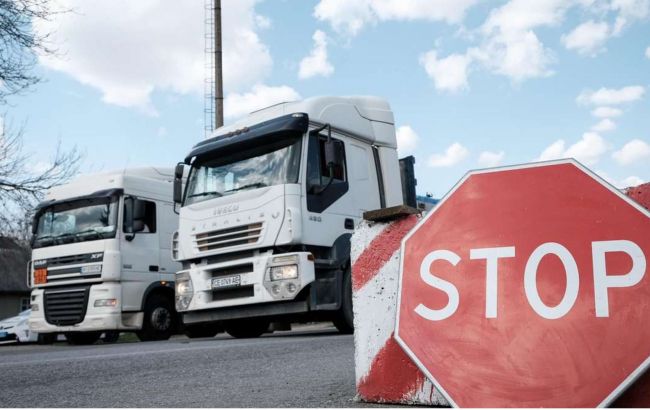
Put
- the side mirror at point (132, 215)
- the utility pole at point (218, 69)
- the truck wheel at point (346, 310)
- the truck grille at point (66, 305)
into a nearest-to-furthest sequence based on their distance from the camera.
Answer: the truck wheel at point (346, 310) < the side mirror at point (132, 215) < the truck grille at point (66, 305) < the utility pole at point (218, 69)

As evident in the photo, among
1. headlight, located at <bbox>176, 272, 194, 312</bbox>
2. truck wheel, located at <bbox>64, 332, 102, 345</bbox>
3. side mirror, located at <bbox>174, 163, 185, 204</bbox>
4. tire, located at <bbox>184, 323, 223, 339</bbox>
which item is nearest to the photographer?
headlight, located at <bbox>176, 272, 194, 312</bbox>

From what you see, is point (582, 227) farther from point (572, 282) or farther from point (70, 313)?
point (70, 313)

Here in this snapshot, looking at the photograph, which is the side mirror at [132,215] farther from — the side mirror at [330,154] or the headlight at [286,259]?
the side mirror at [330,154]

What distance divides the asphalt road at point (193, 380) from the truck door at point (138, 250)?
18.7 ft

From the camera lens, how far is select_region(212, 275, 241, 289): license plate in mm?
9734

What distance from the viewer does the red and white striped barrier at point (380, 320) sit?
342 cm

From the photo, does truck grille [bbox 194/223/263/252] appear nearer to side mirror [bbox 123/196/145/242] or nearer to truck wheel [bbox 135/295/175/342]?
side mirror [bbox 123/196/145/242]

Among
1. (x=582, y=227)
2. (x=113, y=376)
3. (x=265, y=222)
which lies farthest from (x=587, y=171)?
(x=265, y=222)

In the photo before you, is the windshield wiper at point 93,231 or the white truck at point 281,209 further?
the windshield wiper at point 93,231

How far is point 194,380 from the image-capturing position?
5.00 meters

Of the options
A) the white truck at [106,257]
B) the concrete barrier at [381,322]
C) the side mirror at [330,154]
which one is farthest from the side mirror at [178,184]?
the concrete barrier at [381,322]

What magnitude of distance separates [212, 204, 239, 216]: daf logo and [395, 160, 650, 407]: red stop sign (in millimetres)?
6689

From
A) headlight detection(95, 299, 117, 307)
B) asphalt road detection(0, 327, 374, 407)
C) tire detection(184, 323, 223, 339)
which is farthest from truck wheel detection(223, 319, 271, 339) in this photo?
asphalt road detection(0, 327, 374, 407)

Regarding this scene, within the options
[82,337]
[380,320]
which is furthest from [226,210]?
[380,320]
